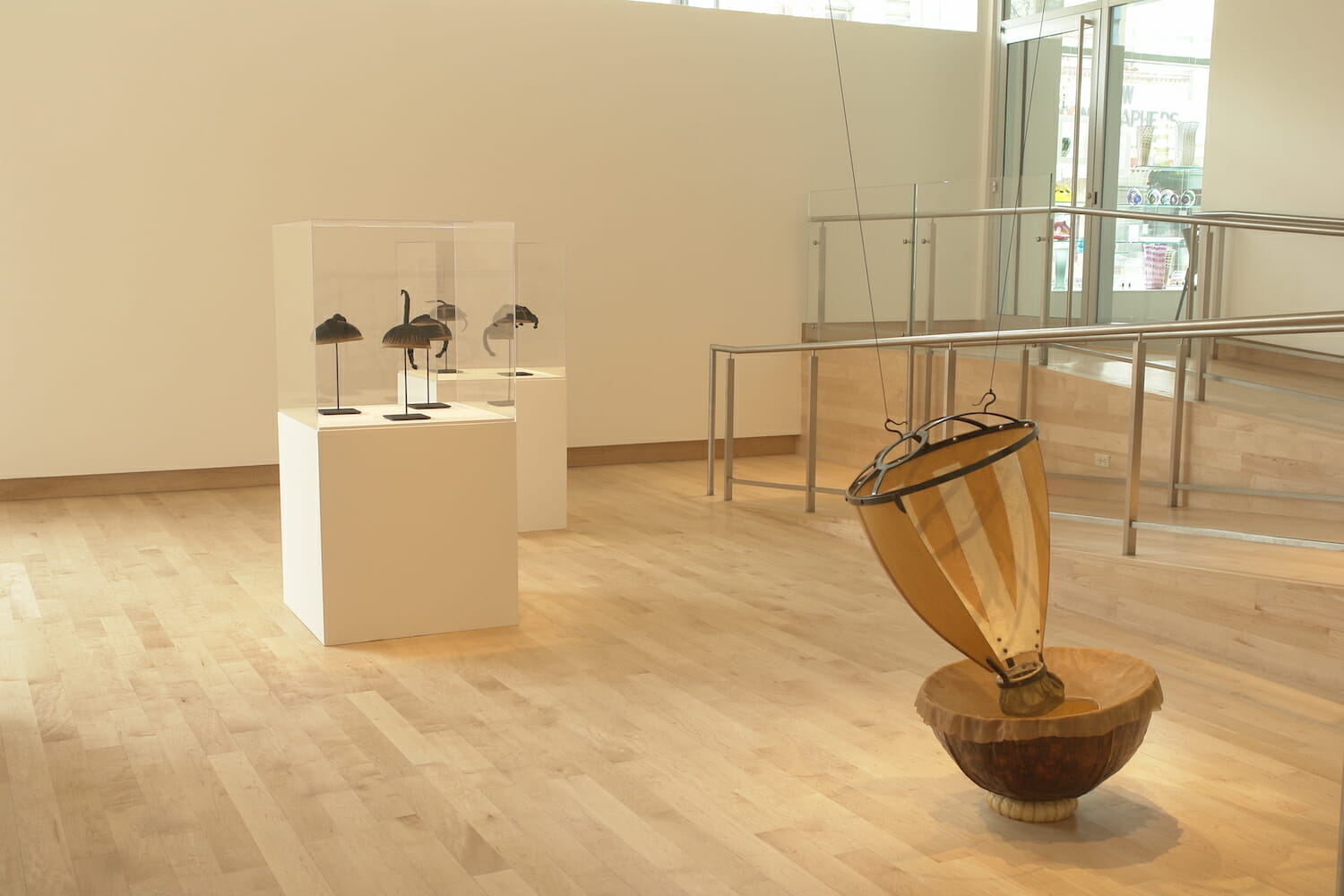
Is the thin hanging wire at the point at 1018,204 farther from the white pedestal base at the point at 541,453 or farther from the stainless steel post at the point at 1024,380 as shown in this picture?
the white pedestal base at the point at 541,453

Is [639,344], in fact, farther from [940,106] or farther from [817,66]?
[940,106]

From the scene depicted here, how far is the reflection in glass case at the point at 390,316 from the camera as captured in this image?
4.35m

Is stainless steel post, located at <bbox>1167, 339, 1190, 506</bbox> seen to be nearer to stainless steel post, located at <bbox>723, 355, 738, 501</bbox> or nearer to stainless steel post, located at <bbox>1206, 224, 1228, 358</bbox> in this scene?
stainless steel post, located at <bbox>1206, 224, 1228, 358</bbox>

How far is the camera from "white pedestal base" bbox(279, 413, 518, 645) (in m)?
4.40

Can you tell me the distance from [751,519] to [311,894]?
14.0 feet

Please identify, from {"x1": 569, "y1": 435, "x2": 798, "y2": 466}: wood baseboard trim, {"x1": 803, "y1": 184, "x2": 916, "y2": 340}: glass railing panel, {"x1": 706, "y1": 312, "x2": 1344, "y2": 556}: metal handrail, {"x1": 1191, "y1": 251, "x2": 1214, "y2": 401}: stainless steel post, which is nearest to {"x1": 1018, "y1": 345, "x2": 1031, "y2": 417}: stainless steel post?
{"x1": 706, "y1": 312, "x2": 1344, "y2": 556}: metal handrail

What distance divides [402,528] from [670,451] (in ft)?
15.3

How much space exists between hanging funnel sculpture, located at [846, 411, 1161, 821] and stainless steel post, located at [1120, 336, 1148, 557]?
166 cm

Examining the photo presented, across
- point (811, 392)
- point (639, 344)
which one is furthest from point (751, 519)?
point (639, 344)

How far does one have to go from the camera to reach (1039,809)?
294cm

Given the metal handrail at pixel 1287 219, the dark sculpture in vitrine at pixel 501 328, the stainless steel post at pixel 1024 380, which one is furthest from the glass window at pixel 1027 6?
the dark sculpture in vitrine at pixel 501 328

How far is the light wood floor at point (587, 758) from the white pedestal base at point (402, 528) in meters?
0.14

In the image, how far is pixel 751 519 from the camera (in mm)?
6707

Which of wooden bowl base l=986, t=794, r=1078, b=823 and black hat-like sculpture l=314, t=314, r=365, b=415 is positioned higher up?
black hat-like sculpture l=314, t=314, r=365, b=415
